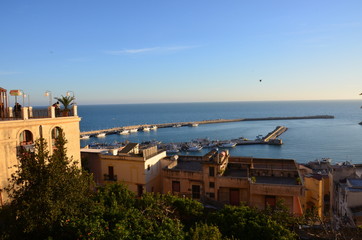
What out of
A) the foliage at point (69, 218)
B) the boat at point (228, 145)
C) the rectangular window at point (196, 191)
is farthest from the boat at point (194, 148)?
the foliage at point (69, 218)

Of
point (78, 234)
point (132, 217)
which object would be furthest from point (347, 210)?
point (78, 234)

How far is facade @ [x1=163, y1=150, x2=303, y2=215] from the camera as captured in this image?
59.6ft

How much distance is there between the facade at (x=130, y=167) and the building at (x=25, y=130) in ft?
14.3

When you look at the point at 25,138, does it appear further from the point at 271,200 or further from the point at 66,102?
the point at 271,200

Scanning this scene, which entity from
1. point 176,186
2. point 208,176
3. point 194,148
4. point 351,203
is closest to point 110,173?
point 176,186

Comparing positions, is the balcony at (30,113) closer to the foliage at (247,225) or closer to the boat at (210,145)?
the foliage at (247,225)

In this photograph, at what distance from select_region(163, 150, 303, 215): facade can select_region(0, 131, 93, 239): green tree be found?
36.6 ft

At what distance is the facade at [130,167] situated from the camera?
2130 cm

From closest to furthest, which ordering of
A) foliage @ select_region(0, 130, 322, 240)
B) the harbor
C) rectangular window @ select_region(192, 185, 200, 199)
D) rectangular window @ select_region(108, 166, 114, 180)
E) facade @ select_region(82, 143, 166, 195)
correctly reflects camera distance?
1. foliage @ select_region(0, 130, 322, 240)
2. rectangular window @ select_region(192, 185, 200, 199)
3. facade @ select_region(82, 143, 166, 195)
4. rectangular window @ select_region(108, 166, 114, 180)
5. the harbor

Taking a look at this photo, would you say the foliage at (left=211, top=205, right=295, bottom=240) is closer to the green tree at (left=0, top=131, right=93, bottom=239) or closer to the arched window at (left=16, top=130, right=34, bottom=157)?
the green tree at (left=0, top=131, right=93, bottom=239)

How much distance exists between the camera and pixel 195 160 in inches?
1012

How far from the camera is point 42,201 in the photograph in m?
9.89

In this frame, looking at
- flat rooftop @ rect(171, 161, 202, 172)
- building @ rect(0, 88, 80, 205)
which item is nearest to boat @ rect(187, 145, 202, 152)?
flat rooftop @ rect(171, 161, 202, 172)

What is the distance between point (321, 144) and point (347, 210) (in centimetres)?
6503
